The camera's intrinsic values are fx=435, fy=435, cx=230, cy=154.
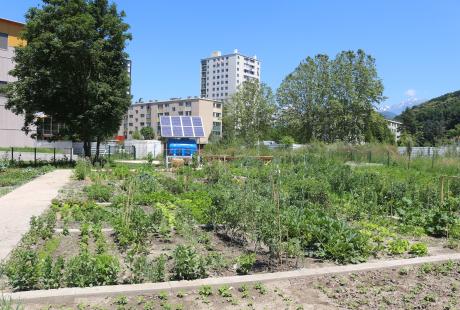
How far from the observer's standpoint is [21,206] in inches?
421

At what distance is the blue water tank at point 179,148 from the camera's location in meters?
26.4

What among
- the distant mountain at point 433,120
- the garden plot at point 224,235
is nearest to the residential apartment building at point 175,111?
the distant mountain at point 433,120

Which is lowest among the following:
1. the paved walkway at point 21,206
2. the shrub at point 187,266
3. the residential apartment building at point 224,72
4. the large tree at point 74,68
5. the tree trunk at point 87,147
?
the paved walkway at point 21,206

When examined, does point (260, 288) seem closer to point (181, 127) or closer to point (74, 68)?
point (74, 68)

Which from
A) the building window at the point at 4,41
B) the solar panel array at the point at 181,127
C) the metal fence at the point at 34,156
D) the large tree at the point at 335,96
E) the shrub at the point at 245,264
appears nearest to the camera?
the shrub at the point at 245,264

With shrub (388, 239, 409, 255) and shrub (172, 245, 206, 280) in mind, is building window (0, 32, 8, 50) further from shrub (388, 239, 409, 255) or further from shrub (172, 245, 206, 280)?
shrub (388, 239, 409, 255)

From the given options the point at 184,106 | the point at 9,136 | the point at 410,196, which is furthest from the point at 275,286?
the point at 184,106

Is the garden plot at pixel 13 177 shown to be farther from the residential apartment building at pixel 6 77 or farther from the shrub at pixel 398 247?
the residential apartment building at pixel 6 77

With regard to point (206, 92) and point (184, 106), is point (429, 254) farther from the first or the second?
point (206, 92)

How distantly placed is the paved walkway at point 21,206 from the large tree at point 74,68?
789 cm

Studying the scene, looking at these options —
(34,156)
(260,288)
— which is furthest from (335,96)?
(260,288)

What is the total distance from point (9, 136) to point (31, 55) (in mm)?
24194

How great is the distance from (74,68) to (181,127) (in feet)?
23.5

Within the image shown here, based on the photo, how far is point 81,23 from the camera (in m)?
22.9
